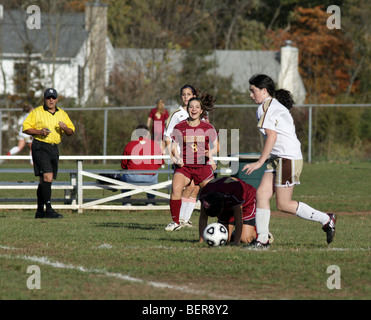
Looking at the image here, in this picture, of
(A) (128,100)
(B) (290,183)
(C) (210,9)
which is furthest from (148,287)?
(C) (210,9)

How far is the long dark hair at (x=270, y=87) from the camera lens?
8.42 metres

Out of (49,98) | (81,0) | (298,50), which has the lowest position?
(49,98)

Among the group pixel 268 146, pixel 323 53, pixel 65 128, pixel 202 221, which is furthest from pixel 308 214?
pixel 323 53

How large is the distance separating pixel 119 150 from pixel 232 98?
11.9 meters

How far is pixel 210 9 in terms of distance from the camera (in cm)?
4462

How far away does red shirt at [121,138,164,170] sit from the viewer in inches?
599

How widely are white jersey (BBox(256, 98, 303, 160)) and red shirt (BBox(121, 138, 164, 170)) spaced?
710 centimetres

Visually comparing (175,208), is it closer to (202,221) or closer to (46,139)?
(202,221)

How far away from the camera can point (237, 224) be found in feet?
28.6

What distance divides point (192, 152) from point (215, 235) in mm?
2365

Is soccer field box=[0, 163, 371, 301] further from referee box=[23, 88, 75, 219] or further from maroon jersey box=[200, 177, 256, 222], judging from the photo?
referee box=[23, 88, 75, 219]

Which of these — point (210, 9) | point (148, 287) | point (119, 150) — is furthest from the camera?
point (210, 9)

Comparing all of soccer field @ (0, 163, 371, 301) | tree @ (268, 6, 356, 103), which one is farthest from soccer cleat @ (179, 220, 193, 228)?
tree @ (268, 6, 356, 103)
